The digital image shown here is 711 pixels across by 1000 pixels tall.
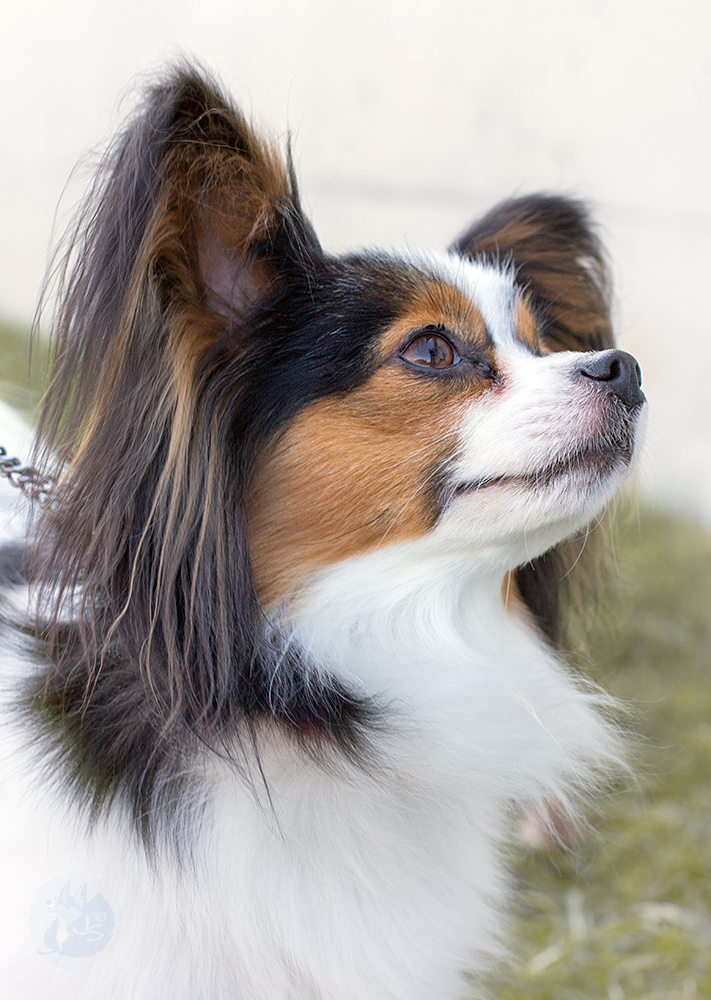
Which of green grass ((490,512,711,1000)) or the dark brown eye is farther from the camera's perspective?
green grass ((490,512,711,1000))

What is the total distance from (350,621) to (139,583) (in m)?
0.30

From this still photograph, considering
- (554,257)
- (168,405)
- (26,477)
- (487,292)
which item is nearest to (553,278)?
(554,257)

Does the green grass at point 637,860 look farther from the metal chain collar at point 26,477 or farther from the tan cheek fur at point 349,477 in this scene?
the tan cheek fur at point 349,477

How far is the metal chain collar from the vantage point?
1.21 meters

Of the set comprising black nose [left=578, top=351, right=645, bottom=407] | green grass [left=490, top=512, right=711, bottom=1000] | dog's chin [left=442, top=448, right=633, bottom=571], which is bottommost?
green grass [left=490, top=512, right=711, bottom=1000]

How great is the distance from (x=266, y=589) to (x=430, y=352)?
1.32 feet

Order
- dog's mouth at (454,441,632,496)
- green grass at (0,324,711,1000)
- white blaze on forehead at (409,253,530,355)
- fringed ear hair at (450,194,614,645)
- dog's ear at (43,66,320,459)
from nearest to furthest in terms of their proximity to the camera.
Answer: dog's ear at (43,66,320,459) → dog's mouth at (454,441,632,496) → white blaze on forehead at (409,253,530,355) → fringed ear hair at (450,194,614,645) → green grass at (0,324,711,1000)

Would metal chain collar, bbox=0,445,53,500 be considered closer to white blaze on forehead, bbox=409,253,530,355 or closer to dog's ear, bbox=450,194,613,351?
white blaze on forehead, bbox=409,253,530,355

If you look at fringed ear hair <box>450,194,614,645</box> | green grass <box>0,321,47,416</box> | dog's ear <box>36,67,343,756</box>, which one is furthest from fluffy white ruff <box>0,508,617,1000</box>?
green grass <box>0,321,47,416</box>

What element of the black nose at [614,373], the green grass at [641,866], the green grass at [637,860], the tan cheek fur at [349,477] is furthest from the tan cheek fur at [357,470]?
the green grass at [641,866]

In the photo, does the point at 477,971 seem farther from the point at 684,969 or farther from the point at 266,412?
the point at 266,412

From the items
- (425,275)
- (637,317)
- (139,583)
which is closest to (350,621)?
(139,583)

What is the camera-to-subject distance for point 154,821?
115cm

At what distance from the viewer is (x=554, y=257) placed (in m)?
1.65
